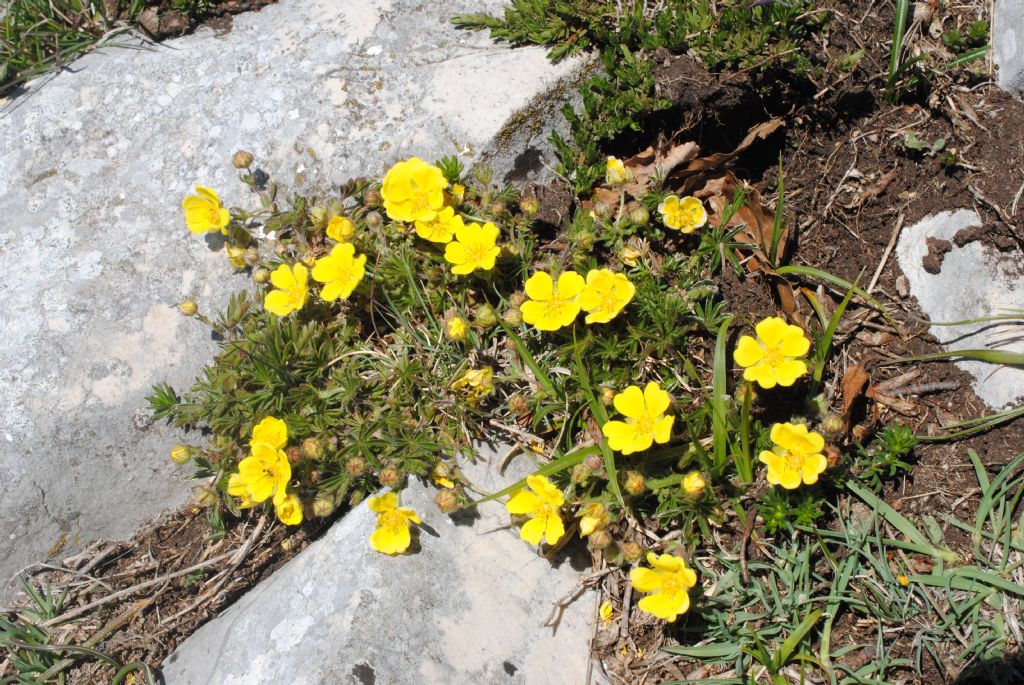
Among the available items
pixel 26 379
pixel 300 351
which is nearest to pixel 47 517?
pixel 26 379

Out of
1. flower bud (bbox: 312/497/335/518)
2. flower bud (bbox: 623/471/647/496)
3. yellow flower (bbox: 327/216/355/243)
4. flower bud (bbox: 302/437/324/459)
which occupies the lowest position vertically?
flower bud (bbox: 312/497/335/518)

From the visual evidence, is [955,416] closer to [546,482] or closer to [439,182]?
[546,482]

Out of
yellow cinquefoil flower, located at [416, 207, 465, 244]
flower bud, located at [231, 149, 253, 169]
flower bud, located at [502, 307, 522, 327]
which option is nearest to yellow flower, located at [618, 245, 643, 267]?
flower bud, located at [502, 307, 522, 327]

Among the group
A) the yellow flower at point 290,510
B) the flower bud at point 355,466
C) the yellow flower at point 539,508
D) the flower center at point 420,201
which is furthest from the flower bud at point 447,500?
the flower center at point 420,201

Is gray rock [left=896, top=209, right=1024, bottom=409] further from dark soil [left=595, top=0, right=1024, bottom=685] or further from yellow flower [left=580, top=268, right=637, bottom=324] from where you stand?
yellow flower [left=580, top=268, right=637, bottom=324]

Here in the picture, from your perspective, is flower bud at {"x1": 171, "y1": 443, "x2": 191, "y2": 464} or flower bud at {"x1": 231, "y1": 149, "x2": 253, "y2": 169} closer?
A: flower bud at {"x1": 171, "y1": 443, "x2": 191, "y2": 464}
